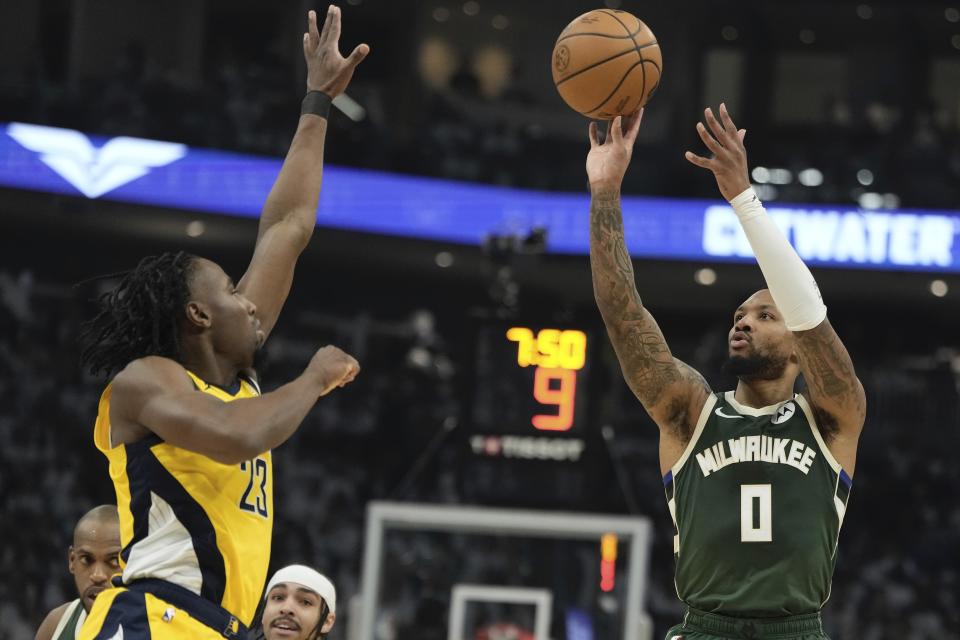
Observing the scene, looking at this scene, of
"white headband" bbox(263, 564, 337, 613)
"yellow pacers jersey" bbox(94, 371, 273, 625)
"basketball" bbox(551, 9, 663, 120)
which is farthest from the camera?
"white headband" bbox(263, 564, 337, 613)

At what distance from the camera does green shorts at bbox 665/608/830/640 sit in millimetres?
3783

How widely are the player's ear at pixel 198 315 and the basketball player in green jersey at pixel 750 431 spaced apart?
4.29 ft

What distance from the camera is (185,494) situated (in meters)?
3.08

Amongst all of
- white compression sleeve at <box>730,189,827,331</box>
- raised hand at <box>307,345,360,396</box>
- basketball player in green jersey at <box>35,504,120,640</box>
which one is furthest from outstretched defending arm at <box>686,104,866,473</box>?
basketball player in green jersey at <box>35,504,120,640</box>

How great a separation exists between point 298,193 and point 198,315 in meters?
0.80

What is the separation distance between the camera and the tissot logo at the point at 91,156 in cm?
1336

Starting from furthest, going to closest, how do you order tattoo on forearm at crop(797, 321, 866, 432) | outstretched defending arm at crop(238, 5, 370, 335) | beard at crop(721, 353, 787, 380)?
beard at crop(721, 353, 787, 380) < tattoo on forearm at crop(797, 321, 866, 432) < outstretched defending arm at crop(238, 5, 370, 335)

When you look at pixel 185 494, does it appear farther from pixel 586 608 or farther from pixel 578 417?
pixel 586 608

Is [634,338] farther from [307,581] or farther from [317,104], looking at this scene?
[307,581]

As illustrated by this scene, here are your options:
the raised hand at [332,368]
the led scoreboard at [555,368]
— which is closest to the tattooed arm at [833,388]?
Result: the raised hand at [332,368]

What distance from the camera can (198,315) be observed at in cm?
319

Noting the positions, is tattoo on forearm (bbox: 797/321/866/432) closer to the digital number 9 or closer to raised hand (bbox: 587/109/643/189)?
raised hand (bbox: 587/109/643/189)

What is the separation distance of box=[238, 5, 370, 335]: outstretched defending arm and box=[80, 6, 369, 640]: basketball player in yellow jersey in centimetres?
26

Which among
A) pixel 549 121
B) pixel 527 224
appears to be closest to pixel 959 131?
pixel 549 121
